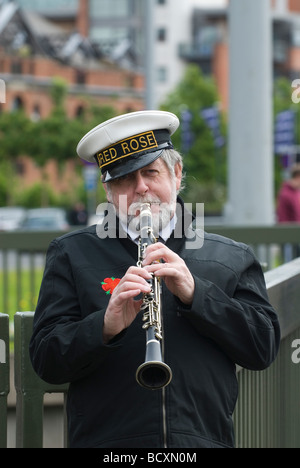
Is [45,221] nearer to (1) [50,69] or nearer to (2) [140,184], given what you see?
(1) [50,69]

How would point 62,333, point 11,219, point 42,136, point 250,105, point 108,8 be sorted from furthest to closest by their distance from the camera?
point 108,8 < point 42,136 < point 11,219 < point 250,105 < point 62,333

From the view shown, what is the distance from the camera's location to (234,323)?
2.58m

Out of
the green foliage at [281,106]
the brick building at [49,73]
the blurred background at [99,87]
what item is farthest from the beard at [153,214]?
the brick building at [49,73]

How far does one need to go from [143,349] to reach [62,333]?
0.23 m

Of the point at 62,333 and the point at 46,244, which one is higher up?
the point at 46,244

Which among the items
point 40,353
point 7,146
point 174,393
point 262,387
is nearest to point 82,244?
point 40,353

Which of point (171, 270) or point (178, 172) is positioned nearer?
point (171, 270)

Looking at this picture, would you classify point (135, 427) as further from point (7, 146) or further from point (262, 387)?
point (7, 146)

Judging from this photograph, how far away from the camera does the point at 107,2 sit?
317 feet

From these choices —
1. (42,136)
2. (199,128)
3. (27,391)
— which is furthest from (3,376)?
(199,128)


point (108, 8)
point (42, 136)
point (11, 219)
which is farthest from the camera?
point (108, 8)

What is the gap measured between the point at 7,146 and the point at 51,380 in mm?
54182

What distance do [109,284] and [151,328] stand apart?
0.87ft

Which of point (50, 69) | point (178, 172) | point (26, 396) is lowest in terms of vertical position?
point (26, 396)
